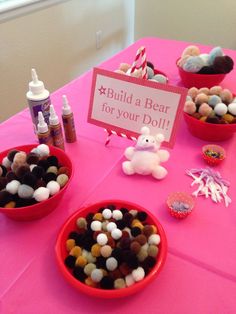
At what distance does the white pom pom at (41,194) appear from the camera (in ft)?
1.96

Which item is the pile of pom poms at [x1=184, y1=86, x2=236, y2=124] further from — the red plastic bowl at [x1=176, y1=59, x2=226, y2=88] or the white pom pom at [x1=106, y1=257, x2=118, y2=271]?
the white pom pom at [x1=106, y1=257, x2=118, y2=271]

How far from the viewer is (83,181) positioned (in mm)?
760

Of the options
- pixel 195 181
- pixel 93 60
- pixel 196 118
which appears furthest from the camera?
pixel 93 60

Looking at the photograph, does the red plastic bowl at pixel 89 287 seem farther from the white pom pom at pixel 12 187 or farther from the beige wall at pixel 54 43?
the beige wall at pixel 54 43

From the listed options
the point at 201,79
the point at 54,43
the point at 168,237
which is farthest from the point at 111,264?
the point at 54,43

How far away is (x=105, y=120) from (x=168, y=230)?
40 centimetres

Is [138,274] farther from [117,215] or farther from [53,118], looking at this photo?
[53,118]

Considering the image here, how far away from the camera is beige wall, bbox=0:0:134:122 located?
1.77 metres

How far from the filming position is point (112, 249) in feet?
1.74

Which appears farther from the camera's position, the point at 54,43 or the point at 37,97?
the point at 54,43

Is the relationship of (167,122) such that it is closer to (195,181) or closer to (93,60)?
(195,181)

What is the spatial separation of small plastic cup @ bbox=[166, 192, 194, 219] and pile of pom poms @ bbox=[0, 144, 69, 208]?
24cm

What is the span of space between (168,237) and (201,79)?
700mm

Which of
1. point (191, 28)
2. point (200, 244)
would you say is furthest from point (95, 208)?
point (191, 28)
